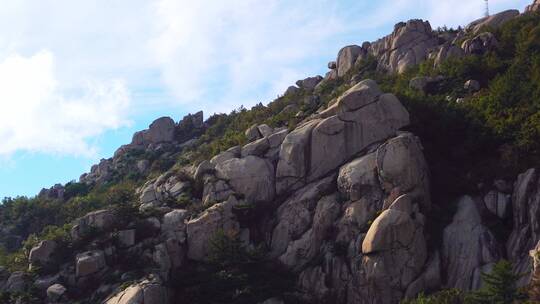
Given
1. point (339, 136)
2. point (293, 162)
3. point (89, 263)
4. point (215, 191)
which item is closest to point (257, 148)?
point (293, 162)

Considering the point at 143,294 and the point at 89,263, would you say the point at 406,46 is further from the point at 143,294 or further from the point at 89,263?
the point at 143,294

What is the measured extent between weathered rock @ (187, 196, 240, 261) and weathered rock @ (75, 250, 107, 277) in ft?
17.7

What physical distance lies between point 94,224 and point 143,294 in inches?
357

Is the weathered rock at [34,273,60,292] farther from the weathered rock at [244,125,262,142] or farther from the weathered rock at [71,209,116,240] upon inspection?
the weathered rock at [244,125,262,142]

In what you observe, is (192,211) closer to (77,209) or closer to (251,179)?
(251,179)

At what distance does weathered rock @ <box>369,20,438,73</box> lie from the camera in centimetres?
6272

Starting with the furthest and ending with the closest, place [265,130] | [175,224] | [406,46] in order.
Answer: [406,46] → [265,130] → [175,224]

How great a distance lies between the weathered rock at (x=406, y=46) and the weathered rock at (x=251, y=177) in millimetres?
22424

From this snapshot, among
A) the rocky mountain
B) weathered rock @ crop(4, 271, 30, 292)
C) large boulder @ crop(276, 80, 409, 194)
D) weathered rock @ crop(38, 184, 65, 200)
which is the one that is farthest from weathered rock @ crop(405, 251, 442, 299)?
weathered rock @ crop(38, 184, 65, 200)

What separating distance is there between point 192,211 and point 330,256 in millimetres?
10526

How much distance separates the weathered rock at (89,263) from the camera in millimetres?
40312

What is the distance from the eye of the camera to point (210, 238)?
1635 inches

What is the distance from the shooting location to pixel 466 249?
36406 mm

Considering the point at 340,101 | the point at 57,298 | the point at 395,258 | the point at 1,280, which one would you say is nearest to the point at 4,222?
the point at 1,280
